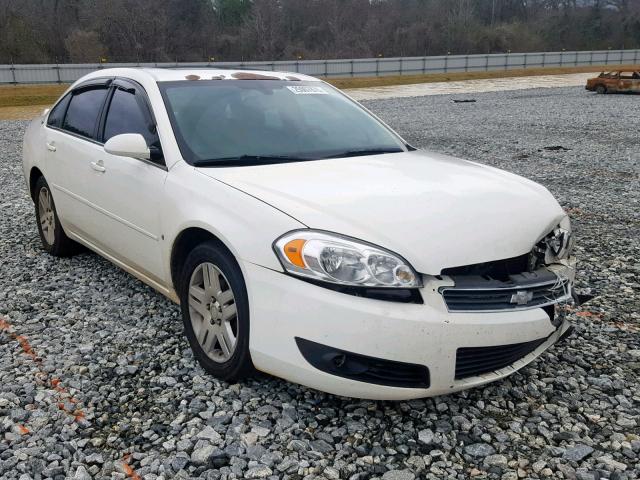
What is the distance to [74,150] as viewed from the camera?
4.72m

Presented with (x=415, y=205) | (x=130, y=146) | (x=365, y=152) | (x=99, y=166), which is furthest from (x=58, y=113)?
(x=415, y=205)

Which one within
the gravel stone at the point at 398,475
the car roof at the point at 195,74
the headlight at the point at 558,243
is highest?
the car roof at the point at 195,74

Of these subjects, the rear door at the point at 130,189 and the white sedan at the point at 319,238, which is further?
the rear door at the point at 130,189

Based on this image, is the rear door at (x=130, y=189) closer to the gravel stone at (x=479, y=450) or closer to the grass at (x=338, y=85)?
the gravel stone at (x=479, y=450)

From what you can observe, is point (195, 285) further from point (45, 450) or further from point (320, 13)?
point (320, 13)

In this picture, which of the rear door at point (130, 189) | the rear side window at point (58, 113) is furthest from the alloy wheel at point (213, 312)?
the rear side window at point (58, 113)

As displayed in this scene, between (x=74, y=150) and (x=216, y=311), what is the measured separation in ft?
7.35

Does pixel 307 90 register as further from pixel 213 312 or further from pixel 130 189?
pixel 213 312

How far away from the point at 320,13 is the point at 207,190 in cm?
7286

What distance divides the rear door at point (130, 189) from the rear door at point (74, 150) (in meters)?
0.14

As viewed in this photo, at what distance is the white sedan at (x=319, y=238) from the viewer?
8.87ft

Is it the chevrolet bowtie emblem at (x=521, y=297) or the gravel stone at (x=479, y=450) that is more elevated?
the chevrolet bowtie emblem at (x=521, y=297)

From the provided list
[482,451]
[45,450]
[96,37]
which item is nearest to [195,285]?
[45,450]

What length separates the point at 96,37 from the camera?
5141 cm
